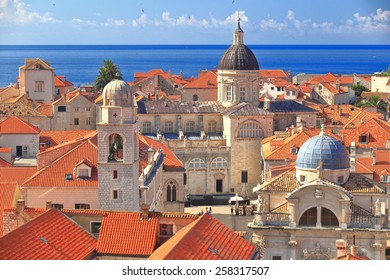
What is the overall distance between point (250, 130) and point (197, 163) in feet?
10.2

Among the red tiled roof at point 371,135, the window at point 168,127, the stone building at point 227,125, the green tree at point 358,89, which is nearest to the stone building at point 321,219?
the red tiled roof at point 371,135

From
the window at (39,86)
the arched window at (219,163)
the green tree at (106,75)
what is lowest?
the arched window at (219,163)

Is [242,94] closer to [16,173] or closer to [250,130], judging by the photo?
[250,130]

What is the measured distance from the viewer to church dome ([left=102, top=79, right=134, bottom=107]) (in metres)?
23.3

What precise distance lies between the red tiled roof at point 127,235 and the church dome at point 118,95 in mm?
5166

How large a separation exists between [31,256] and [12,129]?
23752 millimetres

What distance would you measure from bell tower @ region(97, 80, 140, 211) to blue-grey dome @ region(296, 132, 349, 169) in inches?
195

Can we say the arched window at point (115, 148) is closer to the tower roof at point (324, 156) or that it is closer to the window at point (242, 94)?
the tower roof at point (324, 156)

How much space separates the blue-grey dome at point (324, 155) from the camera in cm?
2534

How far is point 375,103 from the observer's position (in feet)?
221

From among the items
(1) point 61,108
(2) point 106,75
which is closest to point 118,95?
(1) point 61,108

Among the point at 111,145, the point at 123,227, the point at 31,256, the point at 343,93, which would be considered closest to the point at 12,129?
the point at 111,145

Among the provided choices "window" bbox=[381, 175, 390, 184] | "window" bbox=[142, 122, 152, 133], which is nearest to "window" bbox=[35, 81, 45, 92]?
"window" bbox=[142, 122, 152, 133]

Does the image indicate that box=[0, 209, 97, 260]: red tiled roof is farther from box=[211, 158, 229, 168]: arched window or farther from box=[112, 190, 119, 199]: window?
box=[211, 158, 229, 168]: arched window
